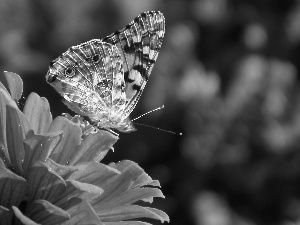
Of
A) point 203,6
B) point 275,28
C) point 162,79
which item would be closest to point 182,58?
point 162,79

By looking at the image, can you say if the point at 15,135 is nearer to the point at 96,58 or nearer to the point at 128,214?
the point at 128,214

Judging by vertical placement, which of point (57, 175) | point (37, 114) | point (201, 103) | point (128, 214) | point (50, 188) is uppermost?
point (37, 114)

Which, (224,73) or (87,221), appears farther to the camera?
(224,73)

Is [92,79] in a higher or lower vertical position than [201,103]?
higher

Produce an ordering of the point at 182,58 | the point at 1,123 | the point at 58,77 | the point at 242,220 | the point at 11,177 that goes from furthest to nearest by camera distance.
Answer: the point at 182,58, the point at 242,220, the point at 58,77, the point at 1,123, the point at 11,177

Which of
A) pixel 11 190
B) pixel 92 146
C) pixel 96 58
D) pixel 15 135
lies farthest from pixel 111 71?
pixel 11 190

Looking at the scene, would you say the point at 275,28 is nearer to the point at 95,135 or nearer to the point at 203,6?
the point at 203,6

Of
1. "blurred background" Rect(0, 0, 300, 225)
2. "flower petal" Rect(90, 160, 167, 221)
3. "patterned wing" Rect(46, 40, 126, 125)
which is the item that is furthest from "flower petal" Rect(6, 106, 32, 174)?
"blurred background" Rect(0, 0, 300, 225)
